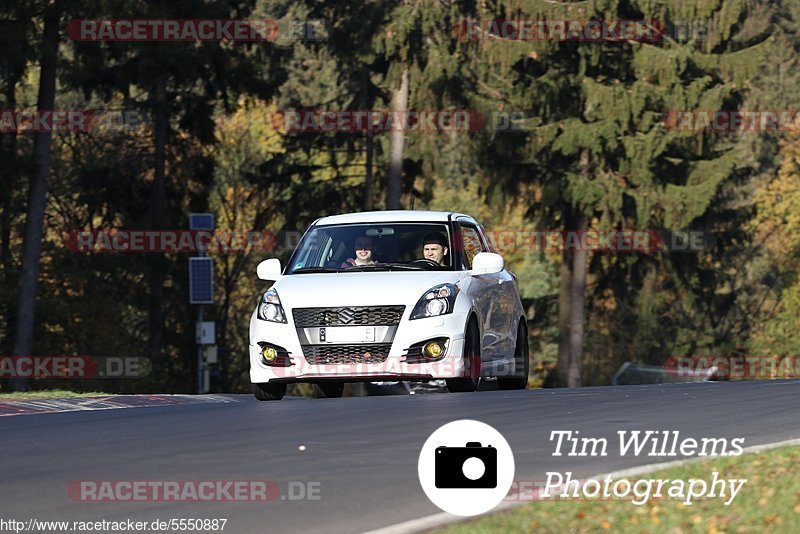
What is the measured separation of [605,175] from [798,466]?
38.2 meters

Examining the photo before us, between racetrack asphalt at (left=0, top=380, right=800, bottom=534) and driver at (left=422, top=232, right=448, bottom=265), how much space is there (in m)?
1.57

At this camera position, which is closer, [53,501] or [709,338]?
[53,501]

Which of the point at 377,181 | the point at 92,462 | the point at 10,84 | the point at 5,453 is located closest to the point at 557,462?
the point at 92,462

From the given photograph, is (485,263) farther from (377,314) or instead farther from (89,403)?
(89,403)

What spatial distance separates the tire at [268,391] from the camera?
17.0 m

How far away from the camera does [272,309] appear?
1667cm

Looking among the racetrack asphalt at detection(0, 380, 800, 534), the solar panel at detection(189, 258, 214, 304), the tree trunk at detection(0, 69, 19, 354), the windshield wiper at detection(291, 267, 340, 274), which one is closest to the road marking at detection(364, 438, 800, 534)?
the racetrack asphalt at detection(0, 380, 800, 534)

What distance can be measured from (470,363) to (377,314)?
119 cm

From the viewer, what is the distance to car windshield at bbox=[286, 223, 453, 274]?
17516 millimetres

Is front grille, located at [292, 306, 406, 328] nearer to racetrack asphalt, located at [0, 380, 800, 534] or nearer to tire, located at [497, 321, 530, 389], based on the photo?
racetrack asphalt, located at [0, 380, 800, 534]

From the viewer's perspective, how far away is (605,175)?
4859 cm

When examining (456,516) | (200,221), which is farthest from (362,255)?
(200,221)

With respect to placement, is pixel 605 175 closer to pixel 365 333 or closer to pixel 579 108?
pixel 579 108

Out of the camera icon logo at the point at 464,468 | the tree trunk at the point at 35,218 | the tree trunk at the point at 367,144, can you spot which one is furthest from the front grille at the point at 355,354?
the tree trunk at the point at 367,144
